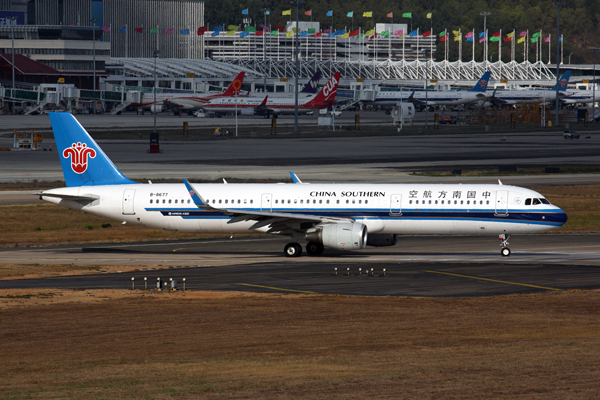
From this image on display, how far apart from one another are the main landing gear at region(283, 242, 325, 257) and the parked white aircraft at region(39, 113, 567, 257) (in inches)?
2.3

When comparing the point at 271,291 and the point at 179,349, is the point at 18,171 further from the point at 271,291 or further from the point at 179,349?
the point at 179,349

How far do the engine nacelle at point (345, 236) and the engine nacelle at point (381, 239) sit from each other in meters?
2.07

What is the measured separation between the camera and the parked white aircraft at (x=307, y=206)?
44.8 meters

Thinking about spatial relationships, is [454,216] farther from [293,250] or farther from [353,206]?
[293,250]

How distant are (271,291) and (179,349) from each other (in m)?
11.3

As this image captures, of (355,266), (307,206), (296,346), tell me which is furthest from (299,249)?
(296,346)

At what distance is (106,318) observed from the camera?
96.5 feet

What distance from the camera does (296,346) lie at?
24.8 metres

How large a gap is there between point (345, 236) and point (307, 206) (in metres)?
3.50

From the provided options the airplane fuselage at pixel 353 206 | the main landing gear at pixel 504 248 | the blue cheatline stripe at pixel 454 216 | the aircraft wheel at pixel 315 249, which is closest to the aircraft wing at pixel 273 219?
the blue cheatline stripe at pixel 454 216

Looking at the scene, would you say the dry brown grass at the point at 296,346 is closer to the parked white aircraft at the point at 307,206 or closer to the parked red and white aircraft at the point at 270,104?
the parked white aircraft at the point at 307,206

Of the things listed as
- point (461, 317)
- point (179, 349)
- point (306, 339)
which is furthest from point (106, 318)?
point (461, 317)

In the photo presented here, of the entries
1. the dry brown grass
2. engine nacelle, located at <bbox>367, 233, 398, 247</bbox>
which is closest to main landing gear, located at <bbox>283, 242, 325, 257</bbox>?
engine nacelle, located at <bbox>367, 233, 398, 247</bbox>

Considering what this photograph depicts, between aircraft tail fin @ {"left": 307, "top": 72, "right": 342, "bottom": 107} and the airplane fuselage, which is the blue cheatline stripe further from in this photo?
aircraft tail fin @ {"left": 307, "top": 72, "right": 342, "bottom": 107}
